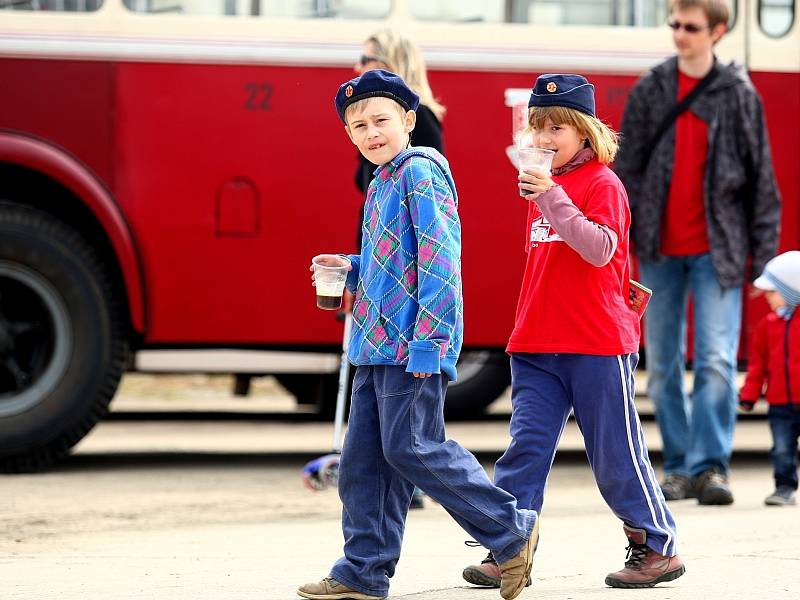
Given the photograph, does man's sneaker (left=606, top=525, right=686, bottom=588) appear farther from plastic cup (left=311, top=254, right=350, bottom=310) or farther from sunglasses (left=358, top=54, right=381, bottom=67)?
sunglasses (left=358, top=54, right=381, bottom=67)

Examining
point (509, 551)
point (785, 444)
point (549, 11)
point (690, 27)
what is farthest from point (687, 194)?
point (509, 551)

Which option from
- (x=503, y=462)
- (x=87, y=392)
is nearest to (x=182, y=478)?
(x=87, y=392)

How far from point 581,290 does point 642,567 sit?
79cm

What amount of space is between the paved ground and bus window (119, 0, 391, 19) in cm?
212

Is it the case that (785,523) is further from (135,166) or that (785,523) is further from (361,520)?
(135,166)

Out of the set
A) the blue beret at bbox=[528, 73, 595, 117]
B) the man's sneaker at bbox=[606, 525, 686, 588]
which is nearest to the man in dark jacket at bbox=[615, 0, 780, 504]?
the man's sneaker at bbox=[606, 525, 686, 588]

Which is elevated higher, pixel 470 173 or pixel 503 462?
pixel 470 173

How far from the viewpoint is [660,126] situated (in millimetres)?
6930

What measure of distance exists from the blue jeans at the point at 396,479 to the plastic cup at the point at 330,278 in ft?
0.66

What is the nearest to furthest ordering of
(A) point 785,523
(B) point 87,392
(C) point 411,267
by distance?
1. (C) point 411,267
2. (A) point 785,523
3. (B) point 87,392

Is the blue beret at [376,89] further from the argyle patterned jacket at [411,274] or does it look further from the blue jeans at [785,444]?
the blue jeans at [785,444]

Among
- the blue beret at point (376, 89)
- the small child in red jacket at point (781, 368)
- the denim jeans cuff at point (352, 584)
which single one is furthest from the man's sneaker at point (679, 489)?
the blue beret at point (376, 89)

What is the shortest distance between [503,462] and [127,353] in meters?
3.40

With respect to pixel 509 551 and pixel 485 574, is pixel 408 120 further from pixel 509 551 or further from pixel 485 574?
pixel 485 574
